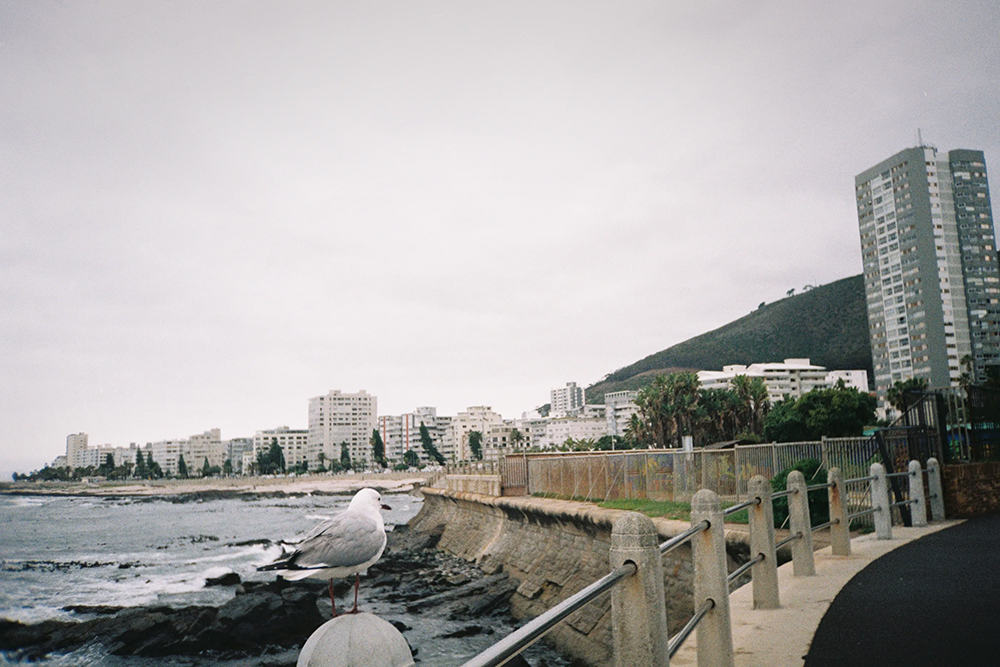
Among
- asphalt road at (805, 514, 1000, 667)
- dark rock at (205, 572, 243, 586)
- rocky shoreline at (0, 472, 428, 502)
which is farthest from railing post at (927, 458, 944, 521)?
rocky shoreline at (0, 472, 428, 502)

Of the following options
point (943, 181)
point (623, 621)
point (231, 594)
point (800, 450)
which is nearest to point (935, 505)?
point (800, 450)

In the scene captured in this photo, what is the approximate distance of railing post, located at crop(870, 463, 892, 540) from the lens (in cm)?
1007

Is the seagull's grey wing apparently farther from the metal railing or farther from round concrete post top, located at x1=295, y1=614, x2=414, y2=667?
the metal railing

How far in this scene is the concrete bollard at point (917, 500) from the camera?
1161cm

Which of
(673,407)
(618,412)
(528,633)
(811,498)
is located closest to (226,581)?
(811,498)

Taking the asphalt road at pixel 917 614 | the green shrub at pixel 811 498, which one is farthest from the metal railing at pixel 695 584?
the green shrub at pixel 811 498

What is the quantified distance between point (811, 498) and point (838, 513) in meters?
6.74

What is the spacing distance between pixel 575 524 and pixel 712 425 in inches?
2326

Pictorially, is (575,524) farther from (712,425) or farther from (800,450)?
(712,425)

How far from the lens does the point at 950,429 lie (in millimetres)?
14273

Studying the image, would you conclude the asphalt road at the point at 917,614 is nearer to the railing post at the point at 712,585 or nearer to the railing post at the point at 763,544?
the railing post at the point at 763,544

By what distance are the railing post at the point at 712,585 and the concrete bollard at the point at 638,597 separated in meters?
1.46

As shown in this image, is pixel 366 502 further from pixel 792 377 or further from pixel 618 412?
pixel 618 412

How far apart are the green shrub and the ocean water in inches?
229
